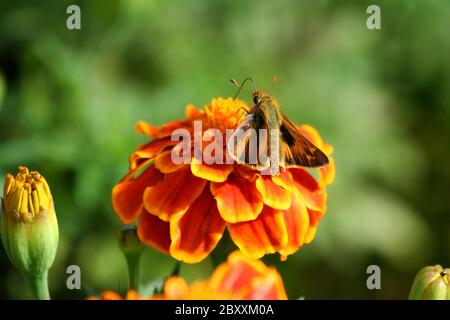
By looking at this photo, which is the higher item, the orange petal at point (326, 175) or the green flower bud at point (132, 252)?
the orange petal at point (326, 175)

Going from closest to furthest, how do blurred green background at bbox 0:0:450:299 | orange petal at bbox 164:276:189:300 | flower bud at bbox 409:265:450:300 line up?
orange petal at bbox 164:276:189:300 → flower bud at bbox 409:265:450:300 → blurred green background at bbox 0:0:450:299

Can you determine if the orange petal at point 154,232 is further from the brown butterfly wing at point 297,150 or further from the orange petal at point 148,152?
the brown butterfly wing at point 297,150

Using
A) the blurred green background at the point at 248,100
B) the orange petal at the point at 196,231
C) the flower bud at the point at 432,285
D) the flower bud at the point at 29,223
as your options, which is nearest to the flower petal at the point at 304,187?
the orange petal at the point at 196,231

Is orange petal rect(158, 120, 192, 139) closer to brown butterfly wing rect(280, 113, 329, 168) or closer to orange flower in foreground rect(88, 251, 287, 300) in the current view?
brown butterfly wing rect(280, 113, 329, 168)

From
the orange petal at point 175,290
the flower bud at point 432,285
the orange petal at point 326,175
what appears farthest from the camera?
the orange petal at point 326,175

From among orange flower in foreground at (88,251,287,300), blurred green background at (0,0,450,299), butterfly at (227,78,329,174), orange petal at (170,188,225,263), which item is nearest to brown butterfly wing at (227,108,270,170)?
butterfly at (227,78,329,174)

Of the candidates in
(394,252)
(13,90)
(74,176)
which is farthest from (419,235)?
(13,90)
